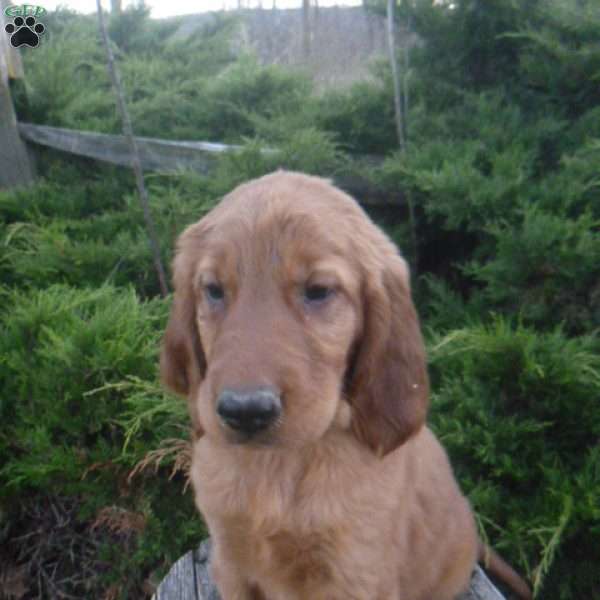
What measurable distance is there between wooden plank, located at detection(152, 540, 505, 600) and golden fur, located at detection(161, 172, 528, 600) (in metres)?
0.34

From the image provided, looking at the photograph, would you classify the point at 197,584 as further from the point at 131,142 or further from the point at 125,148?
the point at 125,148

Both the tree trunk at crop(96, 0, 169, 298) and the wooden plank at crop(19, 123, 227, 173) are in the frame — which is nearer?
the tree trunk at crop(96, 0, 169, 298)

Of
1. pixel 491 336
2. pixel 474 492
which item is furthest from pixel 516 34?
pixel 474 492

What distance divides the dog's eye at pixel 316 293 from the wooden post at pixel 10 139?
4341 mm

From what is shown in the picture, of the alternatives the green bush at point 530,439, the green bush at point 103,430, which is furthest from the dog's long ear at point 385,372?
the green bush at point 103,430

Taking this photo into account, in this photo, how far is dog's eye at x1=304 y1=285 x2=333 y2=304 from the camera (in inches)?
69.4

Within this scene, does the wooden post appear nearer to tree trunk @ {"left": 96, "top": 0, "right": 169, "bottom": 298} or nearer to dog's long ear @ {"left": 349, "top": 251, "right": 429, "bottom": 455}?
tree trunk @ {"left": 96, "top": 0, "right": 169, "bottom": 298}

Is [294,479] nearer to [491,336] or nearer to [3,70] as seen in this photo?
[491,336]

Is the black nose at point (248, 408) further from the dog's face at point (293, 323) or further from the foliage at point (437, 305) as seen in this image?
the foliage at point (437, 305)

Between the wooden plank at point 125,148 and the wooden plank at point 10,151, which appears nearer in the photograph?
the wooden plank at point 125,148

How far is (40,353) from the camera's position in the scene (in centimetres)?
328

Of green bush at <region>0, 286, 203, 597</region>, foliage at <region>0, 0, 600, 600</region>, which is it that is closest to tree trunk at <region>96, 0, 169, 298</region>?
foliage at <region>0, 0, 600, 600</region>

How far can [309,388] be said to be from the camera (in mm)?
1674

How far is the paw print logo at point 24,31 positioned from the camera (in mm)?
5027
